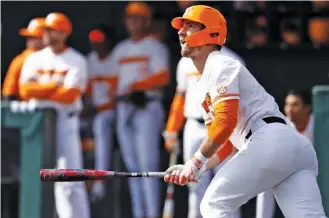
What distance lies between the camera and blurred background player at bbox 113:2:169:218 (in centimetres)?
949

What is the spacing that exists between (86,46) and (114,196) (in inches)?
58.6

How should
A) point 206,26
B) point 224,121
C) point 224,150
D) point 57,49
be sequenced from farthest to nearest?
point 57,49, point 224,150, point 206,26, point 224,121

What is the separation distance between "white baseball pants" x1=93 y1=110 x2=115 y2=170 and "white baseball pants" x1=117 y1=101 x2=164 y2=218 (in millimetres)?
263

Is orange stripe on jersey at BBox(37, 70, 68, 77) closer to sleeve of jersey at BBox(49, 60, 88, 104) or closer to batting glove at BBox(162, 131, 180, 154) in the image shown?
sleeve of jersey at BBox(49, 60, 88, 104)

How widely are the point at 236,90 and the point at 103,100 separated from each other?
4.51 meters

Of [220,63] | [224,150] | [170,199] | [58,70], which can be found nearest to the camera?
[220,63]

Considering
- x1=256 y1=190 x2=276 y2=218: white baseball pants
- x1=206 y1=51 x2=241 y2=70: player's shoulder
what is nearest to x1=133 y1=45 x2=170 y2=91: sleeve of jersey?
x1=256 y1=190 x2=276 y2=218: white baseball pants

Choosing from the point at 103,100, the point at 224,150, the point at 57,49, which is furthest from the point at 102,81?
the point at 224,150

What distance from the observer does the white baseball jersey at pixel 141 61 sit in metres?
9.52

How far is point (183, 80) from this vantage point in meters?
8.62

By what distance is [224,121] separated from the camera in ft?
18.4

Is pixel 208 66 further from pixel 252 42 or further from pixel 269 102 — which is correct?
pixel 252 42

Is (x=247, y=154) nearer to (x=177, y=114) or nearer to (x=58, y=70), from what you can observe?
(x=177, y=114)

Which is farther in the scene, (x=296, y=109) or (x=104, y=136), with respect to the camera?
(x=104, y=136)
